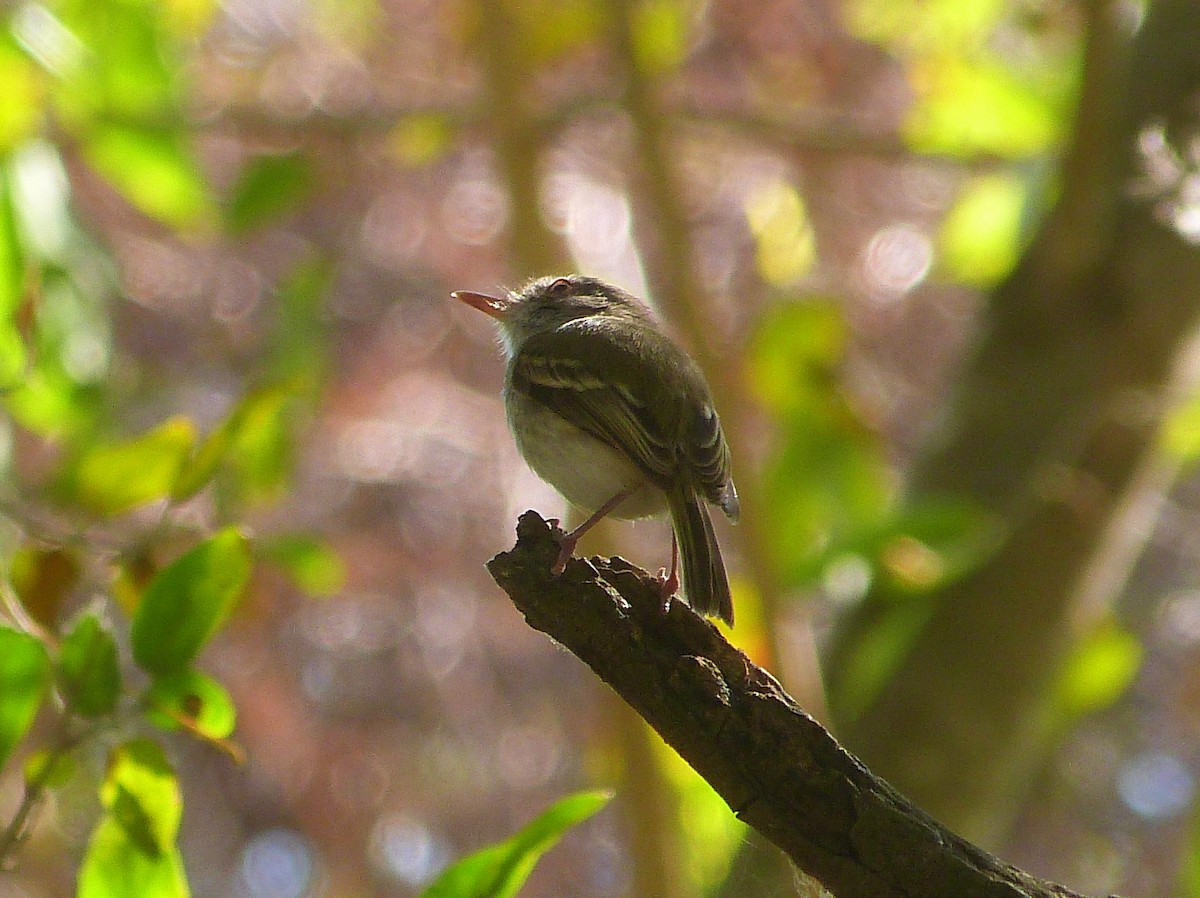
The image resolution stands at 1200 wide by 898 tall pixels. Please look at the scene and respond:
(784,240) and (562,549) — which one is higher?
(784,240)

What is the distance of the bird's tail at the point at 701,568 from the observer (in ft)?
7.97

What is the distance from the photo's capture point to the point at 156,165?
3.98 metres

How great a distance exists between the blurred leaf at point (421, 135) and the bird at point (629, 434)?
1620 mm

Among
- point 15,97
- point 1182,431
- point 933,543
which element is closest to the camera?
point 933,543

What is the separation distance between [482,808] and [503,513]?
1.36m

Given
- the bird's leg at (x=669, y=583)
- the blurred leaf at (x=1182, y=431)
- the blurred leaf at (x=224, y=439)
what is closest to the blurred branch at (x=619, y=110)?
the blurred leaf at (x=1182, y=431)

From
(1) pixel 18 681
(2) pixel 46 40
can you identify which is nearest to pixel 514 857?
(1) pixel 18 681

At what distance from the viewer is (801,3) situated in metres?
6.57

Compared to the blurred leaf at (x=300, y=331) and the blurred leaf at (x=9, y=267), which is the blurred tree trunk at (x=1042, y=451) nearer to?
the blurred leaf at (x=300, y=331)

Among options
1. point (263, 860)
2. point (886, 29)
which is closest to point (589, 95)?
point (886, 29)

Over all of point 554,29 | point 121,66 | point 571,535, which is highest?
point 554,29

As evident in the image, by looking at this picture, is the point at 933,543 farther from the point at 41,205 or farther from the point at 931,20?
the point at 931,20

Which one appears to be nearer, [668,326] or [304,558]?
[304,558]

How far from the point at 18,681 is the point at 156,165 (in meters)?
2.27
